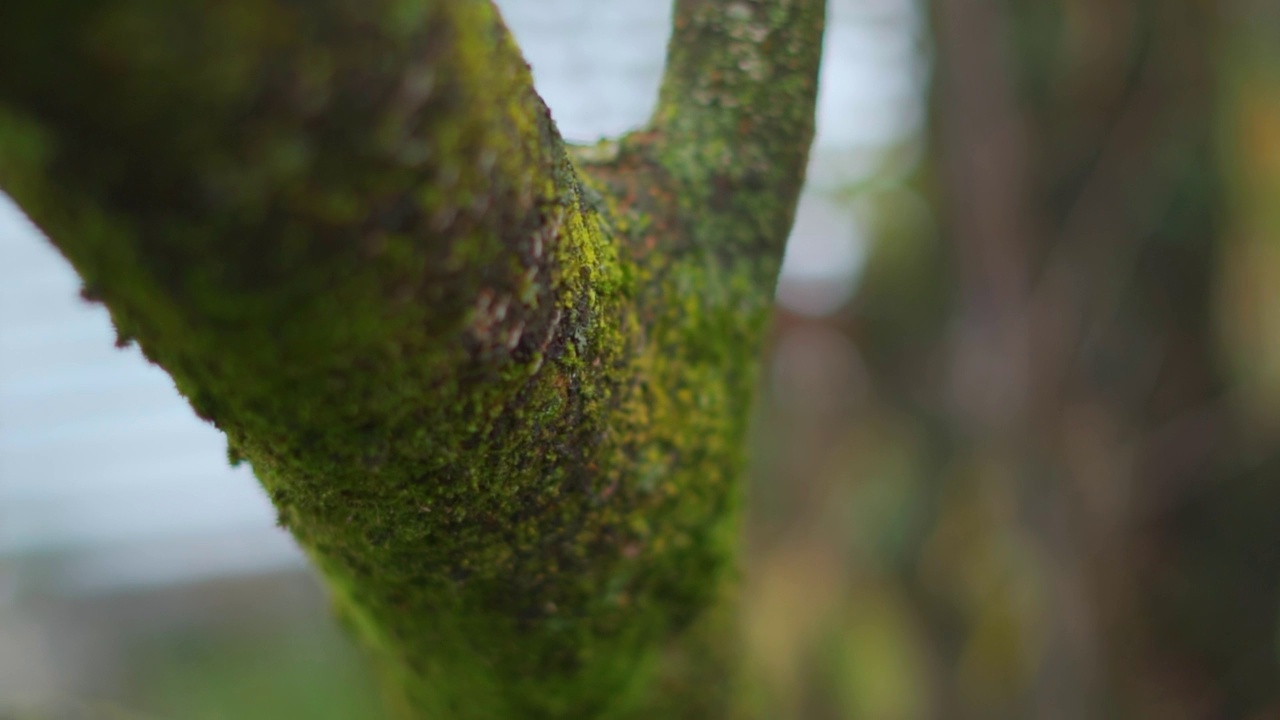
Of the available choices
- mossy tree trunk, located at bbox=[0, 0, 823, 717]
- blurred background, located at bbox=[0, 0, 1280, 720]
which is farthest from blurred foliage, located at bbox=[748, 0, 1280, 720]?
mossy tree trunk, located at bbox=[0, 0, 823, 717]

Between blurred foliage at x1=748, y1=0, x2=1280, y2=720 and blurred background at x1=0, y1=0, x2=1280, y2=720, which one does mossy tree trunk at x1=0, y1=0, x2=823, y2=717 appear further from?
blurred foliage at x1=748, y1=0, x2=1280, y2=720

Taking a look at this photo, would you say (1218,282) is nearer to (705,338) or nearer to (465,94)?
(705,338)

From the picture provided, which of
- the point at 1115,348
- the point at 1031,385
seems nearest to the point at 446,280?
the point at 1031,385

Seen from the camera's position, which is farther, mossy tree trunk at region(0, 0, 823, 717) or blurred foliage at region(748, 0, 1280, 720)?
blurred foliage at region(748, 0, 1280, 720)

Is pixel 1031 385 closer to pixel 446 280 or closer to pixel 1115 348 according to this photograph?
pixel 1115 348

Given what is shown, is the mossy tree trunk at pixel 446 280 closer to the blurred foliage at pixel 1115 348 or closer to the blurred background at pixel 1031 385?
the blurred background at pixel 1031 385

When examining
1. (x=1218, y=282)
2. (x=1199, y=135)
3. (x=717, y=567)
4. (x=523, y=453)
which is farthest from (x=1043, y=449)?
(x=523, y=453)
